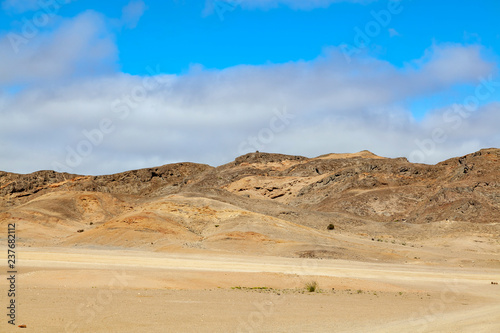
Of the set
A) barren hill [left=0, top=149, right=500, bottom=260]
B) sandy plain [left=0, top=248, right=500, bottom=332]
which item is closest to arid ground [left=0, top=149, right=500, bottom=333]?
sandy plain [left=0, top=248, right=500, bottom=332]

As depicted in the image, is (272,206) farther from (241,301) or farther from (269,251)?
(241,301)

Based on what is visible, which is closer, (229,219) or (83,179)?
(229,219)

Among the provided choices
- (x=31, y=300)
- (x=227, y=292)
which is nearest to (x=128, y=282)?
(x=227, y=292)

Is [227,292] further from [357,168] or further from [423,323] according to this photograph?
[357,168]

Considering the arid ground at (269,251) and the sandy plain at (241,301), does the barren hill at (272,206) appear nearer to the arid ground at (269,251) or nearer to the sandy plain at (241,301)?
the arid ground at (269,251)

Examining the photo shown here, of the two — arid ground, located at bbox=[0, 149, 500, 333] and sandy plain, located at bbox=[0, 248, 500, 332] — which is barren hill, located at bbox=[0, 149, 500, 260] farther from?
sandy plain, located at bbox=[0, 248, 500, 332]

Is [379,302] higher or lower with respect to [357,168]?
lower

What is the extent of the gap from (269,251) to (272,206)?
22.5m

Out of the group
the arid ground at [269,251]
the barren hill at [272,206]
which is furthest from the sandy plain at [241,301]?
the barren hill at [272,206]

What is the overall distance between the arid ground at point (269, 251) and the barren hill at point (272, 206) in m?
0.25

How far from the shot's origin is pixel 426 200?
74.1 meters

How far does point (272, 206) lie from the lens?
62844 mm

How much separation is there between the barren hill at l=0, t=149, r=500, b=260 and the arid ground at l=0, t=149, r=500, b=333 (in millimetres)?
254

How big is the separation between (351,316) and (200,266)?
14915 millimetres
